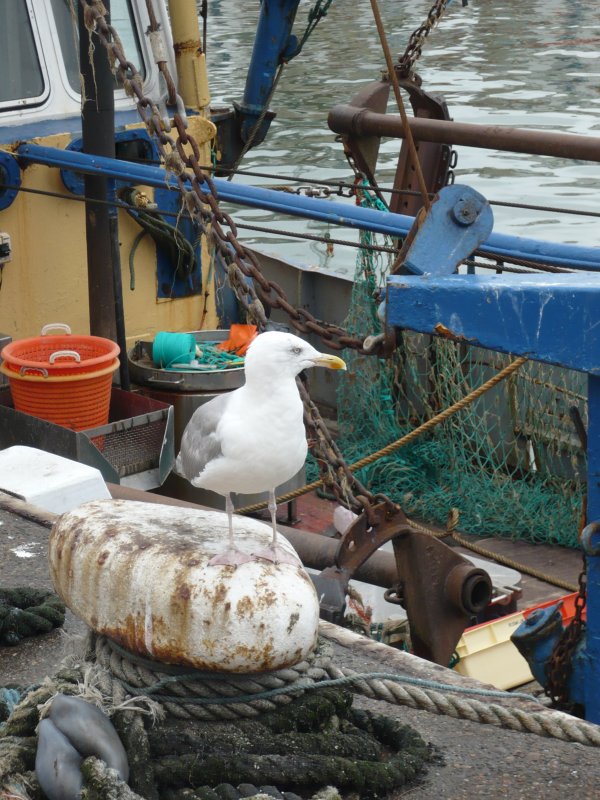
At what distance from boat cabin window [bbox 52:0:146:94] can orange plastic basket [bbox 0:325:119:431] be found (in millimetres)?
1796

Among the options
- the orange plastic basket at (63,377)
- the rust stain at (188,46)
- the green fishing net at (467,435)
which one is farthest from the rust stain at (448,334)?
the rust stain at (188,46)

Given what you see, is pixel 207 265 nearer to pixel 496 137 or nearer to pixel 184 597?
pixel 496 137

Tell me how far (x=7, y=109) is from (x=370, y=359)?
3.03 meters

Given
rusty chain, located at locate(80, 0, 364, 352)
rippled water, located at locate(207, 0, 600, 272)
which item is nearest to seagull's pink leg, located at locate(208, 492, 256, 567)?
rusty chain, located at locate(80, 0, 364, 352)

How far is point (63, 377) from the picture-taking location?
6.08 metres

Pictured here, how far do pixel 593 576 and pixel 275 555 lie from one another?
2.88ft

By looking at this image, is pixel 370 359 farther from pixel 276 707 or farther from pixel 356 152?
pixel 276 707

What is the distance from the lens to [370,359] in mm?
8250

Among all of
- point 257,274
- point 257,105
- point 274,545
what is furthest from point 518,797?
point 257,105

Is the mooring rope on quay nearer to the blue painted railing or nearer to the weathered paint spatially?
the weathered paint

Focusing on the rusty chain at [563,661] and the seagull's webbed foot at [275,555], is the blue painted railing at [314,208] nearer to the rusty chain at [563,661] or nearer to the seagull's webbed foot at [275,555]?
the rusty chain at [563,661]

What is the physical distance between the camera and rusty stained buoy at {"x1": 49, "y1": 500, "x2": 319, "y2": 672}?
2.70m

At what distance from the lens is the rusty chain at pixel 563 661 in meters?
3.26

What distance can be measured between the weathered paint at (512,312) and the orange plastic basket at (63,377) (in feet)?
11.3
